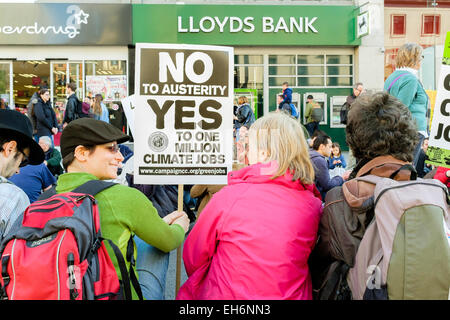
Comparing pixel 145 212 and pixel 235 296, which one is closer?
pixel 235 296

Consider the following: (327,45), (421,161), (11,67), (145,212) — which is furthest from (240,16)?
(145,212)

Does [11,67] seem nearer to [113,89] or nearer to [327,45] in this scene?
[113,89]

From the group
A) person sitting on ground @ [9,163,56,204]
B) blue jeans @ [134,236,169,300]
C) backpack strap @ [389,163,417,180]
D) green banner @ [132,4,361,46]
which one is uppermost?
green banner @ [132,4,361,46]

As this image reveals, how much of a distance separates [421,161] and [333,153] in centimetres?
257

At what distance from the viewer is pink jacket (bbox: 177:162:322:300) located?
237cm

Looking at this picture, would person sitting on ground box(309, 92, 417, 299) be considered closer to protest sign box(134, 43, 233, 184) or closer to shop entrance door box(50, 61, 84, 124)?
protest sign box(134, 43, 233, 184)

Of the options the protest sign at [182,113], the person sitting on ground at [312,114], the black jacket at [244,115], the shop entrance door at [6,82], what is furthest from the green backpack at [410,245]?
the shop entrance door at [6,82]

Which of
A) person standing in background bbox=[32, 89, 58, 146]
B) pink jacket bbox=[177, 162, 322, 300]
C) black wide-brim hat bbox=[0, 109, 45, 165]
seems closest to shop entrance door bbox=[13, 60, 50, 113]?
person standing in background bbox=[32, 89, 58, 146]

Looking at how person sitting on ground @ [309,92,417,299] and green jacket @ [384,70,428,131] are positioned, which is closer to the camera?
person sitting on ground @ [309,92,417,299]

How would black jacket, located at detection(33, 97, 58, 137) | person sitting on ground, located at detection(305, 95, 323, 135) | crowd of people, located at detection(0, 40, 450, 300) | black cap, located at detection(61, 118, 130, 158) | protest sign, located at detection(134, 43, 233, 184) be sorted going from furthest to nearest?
person sitting on ground, located at detection(305, 95, 323, 135), black jacket, located at detection(33, 97, 58, 137), protest sign, located at detection(134, 43, 233, 184), black cap, located at detection(61, 118, 130, 158), crowd of people, located at detection(0, 40, 450, 300)

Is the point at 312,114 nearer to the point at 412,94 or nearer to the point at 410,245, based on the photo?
the point at 412,94

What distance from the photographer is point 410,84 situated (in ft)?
15.6

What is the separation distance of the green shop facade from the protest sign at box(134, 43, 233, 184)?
41.4ft

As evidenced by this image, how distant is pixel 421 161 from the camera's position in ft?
21.8
